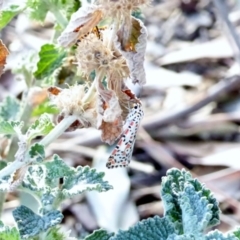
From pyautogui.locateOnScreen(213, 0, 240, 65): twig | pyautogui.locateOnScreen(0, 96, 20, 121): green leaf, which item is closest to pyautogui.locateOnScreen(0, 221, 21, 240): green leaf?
pyautogui.locateOnScreen(0, 96, 20, 121): green leaf

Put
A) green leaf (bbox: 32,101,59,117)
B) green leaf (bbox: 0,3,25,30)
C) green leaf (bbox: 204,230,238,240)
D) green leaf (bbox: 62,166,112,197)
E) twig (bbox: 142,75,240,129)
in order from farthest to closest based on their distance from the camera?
twig (bbox: 142,75,240,129) < green leaf (bbox: 32,101,59,117) < green leaf (bbox: 0,3,25,30) < green leaf (bbox: 62,166,112,197) < green leaf (bbox: 204,230,238,240)

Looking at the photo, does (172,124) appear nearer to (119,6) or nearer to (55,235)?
(55,235)

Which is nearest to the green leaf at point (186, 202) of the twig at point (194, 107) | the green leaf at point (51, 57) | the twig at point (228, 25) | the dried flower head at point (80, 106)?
the dried flower head at point (80, 106)

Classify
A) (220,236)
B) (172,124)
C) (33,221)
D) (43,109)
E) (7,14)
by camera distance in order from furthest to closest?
(172,124), (43,109), (7,14), (33,221), (220,236)

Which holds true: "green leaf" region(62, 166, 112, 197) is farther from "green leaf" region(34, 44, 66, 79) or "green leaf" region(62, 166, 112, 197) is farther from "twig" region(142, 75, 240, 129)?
"twig" region(142, 75, 240, 129)

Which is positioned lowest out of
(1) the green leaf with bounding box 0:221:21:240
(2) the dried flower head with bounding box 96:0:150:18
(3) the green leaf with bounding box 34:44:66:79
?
(1) the green leaf with bounding box 0:221:21:240

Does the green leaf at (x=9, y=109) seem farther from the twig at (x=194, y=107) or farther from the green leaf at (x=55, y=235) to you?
the twig at (x=194, y=107)

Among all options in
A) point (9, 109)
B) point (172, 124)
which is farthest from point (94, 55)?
point (172, 124)
